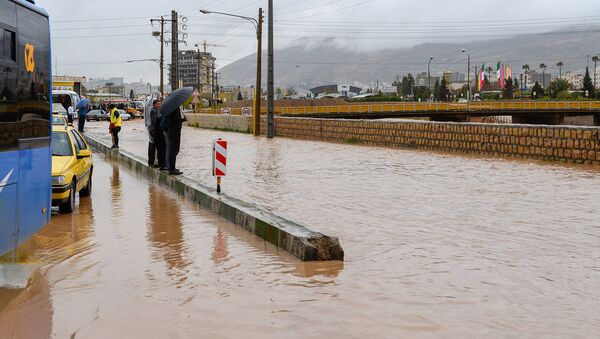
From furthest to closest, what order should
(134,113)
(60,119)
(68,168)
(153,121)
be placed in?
(134,113) → (60,119) → (153,121) → (68,168)

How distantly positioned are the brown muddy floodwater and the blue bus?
1.83ft

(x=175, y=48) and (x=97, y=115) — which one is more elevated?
(x=175, y=48)

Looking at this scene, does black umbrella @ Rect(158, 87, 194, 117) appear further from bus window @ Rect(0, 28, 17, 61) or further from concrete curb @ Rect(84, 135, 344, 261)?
bus window @ Rect(0, 28, 17, 61)

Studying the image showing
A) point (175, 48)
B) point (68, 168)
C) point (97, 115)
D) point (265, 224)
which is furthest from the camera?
point (97, 115)

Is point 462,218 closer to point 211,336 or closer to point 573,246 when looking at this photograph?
point 573,246

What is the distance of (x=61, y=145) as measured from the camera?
506 inches

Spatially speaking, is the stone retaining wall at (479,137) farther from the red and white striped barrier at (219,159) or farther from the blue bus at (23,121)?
the blue bus at (23,121)

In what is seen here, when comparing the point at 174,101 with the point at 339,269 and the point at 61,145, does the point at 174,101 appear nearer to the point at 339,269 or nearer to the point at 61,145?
the point at 61,145

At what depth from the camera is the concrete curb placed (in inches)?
308

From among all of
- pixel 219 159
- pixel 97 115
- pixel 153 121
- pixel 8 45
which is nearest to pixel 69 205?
pixel 219 159

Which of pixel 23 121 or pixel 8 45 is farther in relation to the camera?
pixel 23 121

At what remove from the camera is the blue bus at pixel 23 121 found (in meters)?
Result: 6.89

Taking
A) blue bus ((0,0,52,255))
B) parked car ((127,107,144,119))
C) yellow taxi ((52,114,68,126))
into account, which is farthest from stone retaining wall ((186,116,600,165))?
parked car ((127,107,144,119))

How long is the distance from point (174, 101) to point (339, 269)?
828 centimetres
